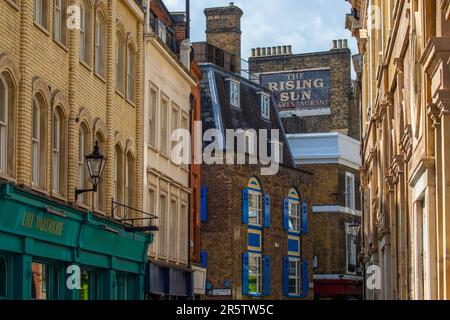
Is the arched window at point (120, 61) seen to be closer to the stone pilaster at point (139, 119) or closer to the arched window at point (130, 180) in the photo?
the stone pilaster at point (139, 119)

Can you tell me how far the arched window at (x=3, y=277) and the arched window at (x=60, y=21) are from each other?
5.25m

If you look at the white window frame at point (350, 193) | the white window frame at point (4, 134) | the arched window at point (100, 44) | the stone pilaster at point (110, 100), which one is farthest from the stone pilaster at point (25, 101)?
the white window frame at point (350, 193)

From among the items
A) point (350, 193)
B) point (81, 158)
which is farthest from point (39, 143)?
point (350, 193)

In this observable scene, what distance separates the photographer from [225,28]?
6331cm

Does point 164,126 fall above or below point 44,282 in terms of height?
above

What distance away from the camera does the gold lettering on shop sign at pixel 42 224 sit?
67.5 ft

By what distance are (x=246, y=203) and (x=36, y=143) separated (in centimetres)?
3036

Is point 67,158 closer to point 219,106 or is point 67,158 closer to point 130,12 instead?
point 130,12

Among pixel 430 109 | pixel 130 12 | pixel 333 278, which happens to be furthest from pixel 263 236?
Answer: pixel 430 109

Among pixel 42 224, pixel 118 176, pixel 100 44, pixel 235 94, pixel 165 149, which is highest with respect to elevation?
pixel 235 94

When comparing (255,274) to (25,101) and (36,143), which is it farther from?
(25,101)

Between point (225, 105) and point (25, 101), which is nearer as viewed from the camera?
point (25, 101)
